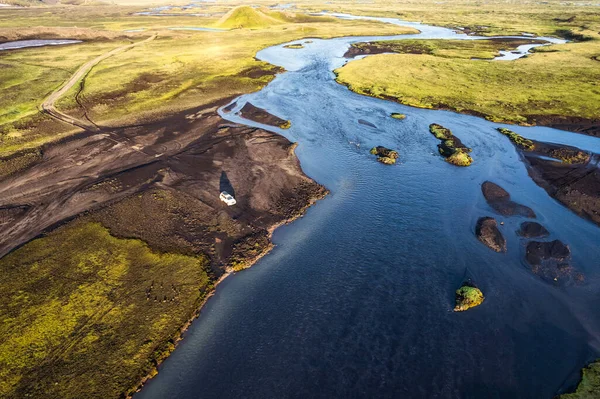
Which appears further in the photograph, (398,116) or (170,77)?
(170,77)

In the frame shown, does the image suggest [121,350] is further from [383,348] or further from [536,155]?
[536,155]

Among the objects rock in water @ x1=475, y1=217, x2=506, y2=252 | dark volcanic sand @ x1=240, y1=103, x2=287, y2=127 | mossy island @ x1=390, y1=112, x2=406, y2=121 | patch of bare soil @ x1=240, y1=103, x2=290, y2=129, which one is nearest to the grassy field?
dark volcanic sand @ x1=240, y1=103, x2=287, y2=127

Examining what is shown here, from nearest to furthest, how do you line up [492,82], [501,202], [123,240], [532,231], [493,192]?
[123,240] → [532,231] → [501,202] → [493,192] → [492,82]

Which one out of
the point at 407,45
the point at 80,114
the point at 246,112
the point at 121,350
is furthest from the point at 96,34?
the point at 121,350

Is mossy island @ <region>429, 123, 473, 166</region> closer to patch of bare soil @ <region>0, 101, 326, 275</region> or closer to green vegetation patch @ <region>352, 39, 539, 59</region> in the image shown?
patch of bare soil @ <region>0, 101, 326, 275</region>

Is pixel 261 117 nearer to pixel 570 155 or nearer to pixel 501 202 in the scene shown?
pixel 501 202

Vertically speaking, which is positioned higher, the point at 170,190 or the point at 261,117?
the point at 261,117

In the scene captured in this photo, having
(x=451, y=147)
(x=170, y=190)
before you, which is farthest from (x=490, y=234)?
(x=170, y=190)
